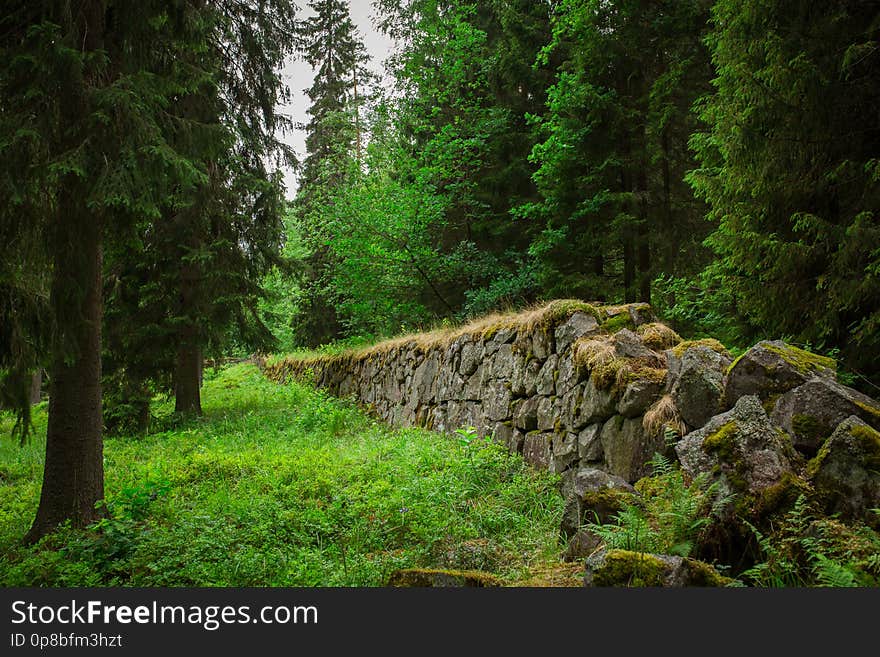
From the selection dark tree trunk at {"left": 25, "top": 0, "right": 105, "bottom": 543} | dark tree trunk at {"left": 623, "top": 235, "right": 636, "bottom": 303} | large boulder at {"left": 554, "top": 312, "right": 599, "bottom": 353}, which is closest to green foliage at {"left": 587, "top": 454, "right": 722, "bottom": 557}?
large boulder at {"left": 554, "top": 312, "right": 599, "bottom": 353}

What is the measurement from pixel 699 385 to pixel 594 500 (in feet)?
3.60

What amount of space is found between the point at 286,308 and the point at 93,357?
94.0ft

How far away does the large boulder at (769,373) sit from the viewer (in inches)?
126

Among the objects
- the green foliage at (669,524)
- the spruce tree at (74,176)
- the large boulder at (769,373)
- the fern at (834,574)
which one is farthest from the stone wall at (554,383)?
the spruce tree at (74,176)

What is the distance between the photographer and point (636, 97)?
33.2ft

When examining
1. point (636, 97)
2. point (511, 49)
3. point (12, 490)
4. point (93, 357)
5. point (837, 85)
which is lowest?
point (12, 490)

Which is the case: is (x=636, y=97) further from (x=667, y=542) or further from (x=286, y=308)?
(x=286, y=308)

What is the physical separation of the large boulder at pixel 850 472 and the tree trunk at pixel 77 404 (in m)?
5.67

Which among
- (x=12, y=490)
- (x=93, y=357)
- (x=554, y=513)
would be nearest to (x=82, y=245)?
(x=93, y=357)

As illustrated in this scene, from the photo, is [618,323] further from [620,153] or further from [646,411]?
[620,153]

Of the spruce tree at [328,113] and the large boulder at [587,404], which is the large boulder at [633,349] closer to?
the large boulder at [587,404]

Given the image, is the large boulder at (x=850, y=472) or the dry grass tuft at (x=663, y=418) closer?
the large boulder at (x=850, y=472)

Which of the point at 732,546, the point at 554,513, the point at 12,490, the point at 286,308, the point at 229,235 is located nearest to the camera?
the point at 732,546

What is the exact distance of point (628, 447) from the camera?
4168mm
